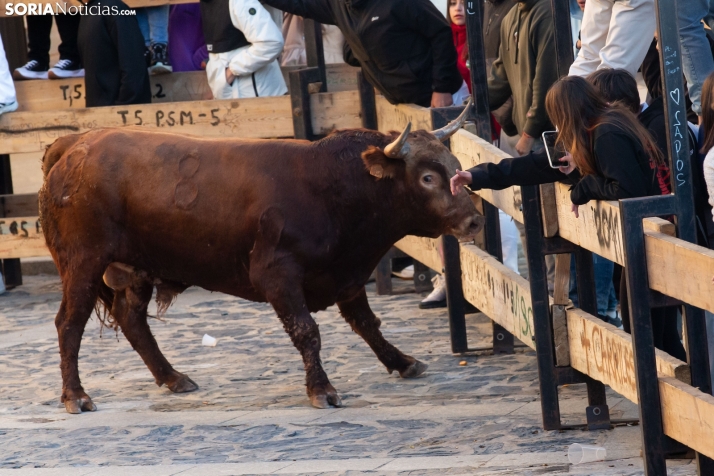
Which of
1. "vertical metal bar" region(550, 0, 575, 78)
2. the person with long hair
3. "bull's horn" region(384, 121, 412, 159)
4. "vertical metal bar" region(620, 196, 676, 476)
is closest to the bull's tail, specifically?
"bull's horn" region(384, 121, 412, 159)

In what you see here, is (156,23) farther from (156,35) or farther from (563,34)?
(563,34)

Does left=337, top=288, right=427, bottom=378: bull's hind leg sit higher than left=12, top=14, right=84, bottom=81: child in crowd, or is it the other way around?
left=12, top=14, right=84, bottom=81: child in crowd

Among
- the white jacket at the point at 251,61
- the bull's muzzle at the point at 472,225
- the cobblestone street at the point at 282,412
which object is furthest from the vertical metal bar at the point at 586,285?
the white jacket at the point at 251,61

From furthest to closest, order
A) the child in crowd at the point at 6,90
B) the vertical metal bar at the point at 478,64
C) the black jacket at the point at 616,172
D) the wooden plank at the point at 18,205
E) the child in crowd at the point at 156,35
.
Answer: the wooden plank at the point at 18,205
the child in crowd at the point at 156,35
the child in crowd at the point at 6,90
the vertical metal bar at the point at 478,64
the black jacket at the point at 616,172

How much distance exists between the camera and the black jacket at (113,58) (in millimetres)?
9977

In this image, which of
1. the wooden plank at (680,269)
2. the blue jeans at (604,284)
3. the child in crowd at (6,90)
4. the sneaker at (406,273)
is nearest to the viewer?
the wooden plank at (680,269)

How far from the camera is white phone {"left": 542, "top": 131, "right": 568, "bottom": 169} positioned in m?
5.28

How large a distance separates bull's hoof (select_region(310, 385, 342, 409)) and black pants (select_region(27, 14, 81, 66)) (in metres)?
5.56

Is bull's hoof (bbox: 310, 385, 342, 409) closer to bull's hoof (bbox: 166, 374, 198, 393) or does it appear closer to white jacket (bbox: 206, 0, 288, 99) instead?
bull's hoof (bbox: 166, 374, 198, 393)

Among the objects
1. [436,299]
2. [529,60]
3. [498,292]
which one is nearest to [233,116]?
[436,299]

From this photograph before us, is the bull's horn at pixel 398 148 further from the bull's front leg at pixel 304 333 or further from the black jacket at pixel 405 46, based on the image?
the black jacket at pixel 405 46

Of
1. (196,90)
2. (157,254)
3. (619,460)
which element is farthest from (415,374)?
(196,90)

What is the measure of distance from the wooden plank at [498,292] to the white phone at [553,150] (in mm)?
1078

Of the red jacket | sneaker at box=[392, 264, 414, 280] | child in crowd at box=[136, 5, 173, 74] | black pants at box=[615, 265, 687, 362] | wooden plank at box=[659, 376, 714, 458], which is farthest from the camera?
child in crowd at box=[136, 5, 173, 74]
